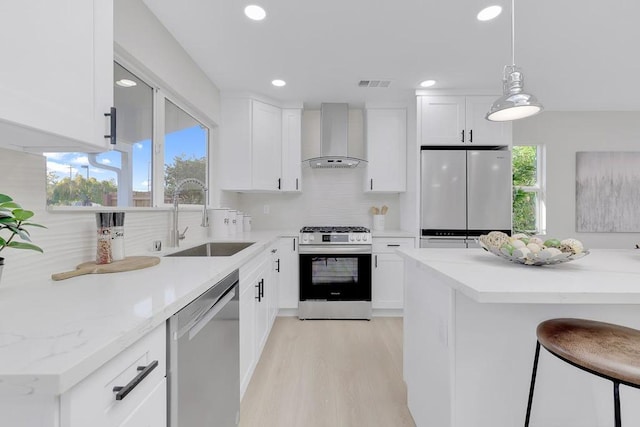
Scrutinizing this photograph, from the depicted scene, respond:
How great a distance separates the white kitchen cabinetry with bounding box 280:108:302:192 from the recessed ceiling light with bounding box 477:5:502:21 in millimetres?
2091

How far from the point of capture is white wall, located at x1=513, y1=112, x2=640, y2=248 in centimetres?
393

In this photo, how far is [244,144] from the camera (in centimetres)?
336

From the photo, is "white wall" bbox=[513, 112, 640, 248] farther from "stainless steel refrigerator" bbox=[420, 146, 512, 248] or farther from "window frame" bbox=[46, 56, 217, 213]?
"window frame" bbox=[46, 56, 217, 213]

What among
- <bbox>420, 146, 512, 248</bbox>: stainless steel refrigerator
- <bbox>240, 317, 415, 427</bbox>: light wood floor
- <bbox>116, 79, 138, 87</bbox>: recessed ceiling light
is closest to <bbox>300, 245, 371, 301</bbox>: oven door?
<bbox>240, 317, 415, 427</bbox>: light wood floor

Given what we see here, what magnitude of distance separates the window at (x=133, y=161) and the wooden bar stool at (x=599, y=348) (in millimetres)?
1978

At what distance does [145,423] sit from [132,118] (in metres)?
1.82

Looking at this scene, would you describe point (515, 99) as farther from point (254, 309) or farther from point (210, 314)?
point (254, 309)

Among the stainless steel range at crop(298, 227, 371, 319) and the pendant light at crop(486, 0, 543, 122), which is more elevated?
the pendant light at crop(486, 0, 543, 122)

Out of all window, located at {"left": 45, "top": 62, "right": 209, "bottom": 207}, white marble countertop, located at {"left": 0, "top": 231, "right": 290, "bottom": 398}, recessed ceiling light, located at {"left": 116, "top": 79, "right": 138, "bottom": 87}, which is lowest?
white marble countertop, located at {"left": 0, "top": 231, "right": 290, "bottom": 398}

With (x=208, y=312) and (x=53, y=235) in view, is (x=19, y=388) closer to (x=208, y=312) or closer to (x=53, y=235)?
(x=208, y=312)

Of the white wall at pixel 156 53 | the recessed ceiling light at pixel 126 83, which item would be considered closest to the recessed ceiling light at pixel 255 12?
the white wall at pixel 156 53

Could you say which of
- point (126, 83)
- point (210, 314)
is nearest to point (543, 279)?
point (210, 314)

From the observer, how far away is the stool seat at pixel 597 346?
2.55 ft

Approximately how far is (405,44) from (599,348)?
2.31m
